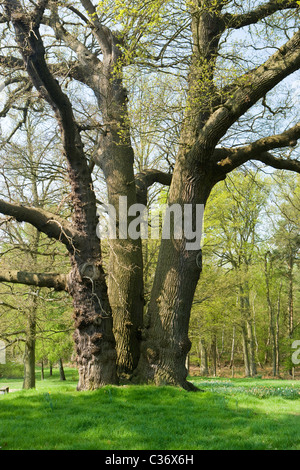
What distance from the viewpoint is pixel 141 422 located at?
479cm

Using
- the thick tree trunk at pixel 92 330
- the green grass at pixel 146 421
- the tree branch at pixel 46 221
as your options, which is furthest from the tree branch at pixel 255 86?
the green grass at pixel 146 421

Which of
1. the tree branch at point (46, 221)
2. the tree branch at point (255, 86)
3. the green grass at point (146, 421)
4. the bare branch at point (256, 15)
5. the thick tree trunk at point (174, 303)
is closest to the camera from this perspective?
the green grass at point (146, 421)

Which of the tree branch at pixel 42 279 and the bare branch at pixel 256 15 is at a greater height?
the bare branch at pixel 256 15

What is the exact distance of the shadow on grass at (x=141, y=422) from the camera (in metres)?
3.99

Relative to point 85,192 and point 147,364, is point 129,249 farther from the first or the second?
point 147,364

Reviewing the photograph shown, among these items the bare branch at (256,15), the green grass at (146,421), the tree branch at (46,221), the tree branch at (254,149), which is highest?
the bare branch at (256,15)

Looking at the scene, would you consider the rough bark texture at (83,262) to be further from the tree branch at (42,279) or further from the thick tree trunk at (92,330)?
the tree branch at (42,279)

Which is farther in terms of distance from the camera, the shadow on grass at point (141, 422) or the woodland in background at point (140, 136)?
the woodland in background at point (140, 136)

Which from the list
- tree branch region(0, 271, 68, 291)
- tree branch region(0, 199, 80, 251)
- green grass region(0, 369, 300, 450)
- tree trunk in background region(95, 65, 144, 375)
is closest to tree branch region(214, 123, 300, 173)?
tree trunk in background region(95, 65, 144, 375)

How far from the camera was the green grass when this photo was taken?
399cm

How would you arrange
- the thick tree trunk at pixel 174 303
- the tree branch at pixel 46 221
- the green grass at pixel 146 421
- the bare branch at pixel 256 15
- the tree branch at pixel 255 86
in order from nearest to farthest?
the green grass at pixel 146 421 → the tree branch at pixel 255 86 → the tree branch at pixel 46 221 → the thick tree trunk at pixel 174 303 → the bare branch at pixel 256 15

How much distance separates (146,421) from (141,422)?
0.29 ft

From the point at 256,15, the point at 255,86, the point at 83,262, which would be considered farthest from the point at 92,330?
the point at 256,15

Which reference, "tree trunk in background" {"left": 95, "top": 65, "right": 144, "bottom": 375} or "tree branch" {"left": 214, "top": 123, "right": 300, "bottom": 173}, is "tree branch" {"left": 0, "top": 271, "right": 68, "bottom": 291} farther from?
"tree branch" {"left": 214, "top": 123, "right": 300, "bottom": 173}
